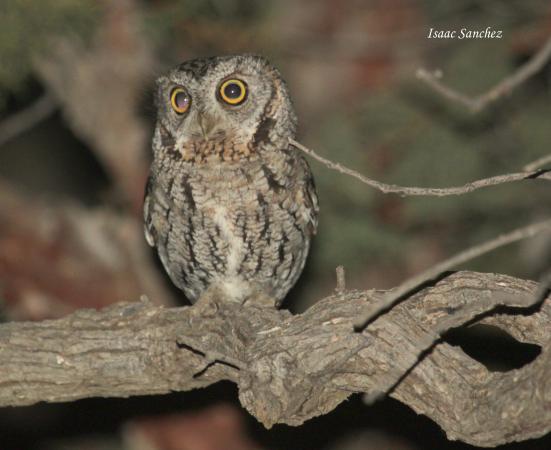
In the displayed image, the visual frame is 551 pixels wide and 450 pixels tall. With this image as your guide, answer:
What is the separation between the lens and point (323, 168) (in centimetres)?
555

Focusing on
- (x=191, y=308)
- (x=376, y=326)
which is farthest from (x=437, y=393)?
(x=191, y=308)

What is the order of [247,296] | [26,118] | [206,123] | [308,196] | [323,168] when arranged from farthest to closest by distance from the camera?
[26,118]
[323,168]
[247,296]
[308,196]
[206,123]

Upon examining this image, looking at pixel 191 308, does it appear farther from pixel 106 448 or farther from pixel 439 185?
pixel 106 448

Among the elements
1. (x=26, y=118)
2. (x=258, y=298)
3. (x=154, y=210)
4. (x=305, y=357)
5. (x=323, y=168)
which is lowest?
(x=305, y=357)

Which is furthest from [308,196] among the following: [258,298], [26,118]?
[26,118]

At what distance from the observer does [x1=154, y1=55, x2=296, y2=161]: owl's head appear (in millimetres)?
3770

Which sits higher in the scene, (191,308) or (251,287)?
(251,287)

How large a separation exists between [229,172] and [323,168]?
1850 mm

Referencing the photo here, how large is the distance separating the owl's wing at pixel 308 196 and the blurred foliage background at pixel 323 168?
1.16 meters

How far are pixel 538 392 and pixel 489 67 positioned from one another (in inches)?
133

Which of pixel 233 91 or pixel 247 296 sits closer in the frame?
pixel 233 91

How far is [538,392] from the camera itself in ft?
8.14

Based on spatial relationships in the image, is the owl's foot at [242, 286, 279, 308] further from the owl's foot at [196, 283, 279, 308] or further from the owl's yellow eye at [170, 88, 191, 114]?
the owl's yellow eye at [170, 88, 191, 114]

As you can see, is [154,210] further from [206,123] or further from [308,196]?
[308,196]
